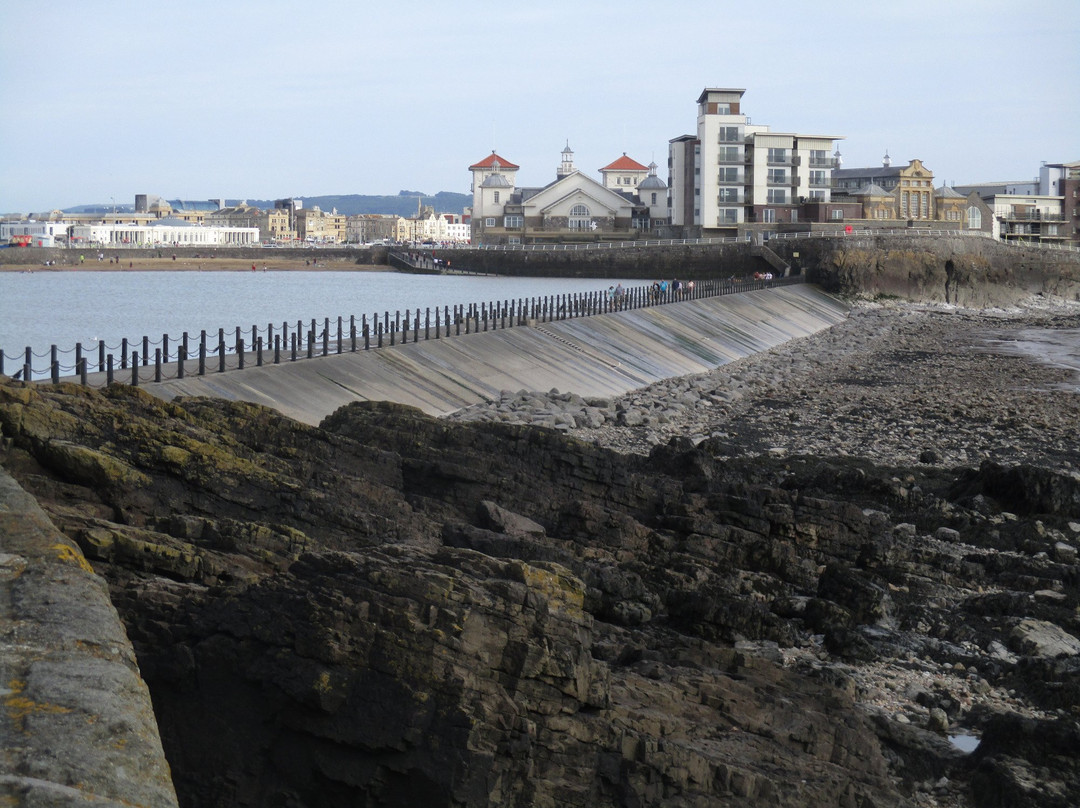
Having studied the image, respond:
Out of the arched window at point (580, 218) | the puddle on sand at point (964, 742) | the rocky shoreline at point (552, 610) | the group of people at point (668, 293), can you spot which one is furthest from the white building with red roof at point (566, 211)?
the puddle on sand at point (964, 742)

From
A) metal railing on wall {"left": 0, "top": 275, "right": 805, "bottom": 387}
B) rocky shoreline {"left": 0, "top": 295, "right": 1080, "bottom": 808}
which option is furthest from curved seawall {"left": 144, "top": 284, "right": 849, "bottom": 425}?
rocky shoreline {"left": 0, "top": 295, "right": 1080, "bottom": 808}

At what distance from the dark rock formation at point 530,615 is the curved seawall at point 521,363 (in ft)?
14.6

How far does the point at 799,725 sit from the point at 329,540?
4.05m

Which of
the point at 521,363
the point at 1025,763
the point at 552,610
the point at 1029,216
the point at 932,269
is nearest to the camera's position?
the point at 552,610

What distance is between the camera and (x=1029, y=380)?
35.0 meters

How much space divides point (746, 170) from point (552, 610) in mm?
90354

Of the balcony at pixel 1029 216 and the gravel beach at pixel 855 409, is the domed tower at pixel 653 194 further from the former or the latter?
the gravel beach at pixel 855 409

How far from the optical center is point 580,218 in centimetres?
11281

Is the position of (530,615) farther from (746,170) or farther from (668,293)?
(746,170)

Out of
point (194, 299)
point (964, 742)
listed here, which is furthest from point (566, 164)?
point (964, 742)

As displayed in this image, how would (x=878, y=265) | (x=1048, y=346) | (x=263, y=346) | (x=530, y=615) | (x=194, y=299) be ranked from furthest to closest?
(x=878, y=265) → (x=194, y=299) → (x=1048, y=346) → (x=263, y=346) → (x=530, y=615)

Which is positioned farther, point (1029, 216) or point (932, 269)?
point (1029, 216)

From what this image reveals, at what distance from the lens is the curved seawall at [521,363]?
1973 centimetres

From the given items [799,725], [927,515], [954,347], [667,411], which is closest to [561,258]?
[954,347]
